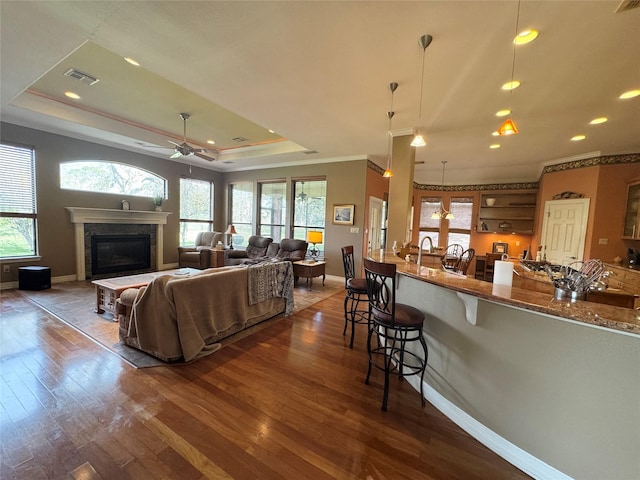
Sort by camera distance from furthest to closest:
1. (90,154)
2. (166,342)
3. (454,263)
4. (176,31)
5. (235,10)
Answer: (90,154)
(454,263)
(166,342)
(176,31)
(235,10)

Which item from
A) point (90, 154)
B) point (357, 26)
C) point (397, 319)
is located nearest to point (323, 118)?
point (357, 26)

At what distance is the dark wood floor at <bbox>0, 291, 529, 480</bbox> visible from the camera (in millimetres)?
1474

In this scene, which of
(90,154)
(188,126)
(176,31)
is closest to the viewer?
(176,31)

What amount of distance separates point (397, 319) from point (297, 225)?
17.4 ft

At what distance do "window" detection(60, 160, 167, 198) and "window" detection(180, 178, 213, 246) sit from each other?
64 centimetres

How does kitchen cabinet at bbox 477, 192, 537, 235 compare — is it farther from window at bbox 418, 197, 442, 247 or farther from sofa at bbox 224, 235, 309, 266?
sofa at bbox 224, 235, 309, 266

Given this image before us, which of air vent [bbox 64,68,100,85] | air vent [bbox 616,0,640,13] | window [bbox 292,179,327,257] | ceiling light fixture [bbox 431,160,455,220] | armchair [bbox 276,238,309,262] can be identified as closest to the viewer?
air vent [bbox 616,0,640,13]

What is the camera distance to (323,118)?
383 centimetres

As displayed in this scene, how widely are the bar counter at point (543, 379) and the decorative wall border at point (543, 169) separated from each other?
15.8 ft

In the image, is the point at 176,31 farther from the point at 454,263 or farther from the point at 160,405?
the point at 454,263

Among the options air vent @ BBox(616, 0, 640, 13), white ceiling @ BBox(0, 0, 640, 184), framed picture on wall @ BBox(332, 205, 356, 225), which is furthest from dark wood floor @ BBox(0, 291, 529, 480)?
framed picture on wall @ BBox(332, 205, 356, 225)

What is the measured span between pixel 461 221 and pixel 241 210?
23.4ft

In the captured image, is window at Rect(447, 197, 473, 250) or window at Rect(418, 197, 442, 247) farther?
window at Rect(418, 197, 442, 247)

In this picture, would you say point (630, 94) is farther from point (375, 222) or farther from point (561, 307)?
point (375, 222)
